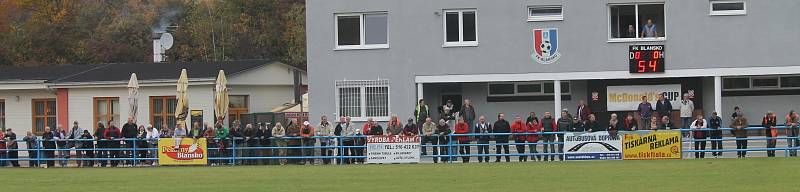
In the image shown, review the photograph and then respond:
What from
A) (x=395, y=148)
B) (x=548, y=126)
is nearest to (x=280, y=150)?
(x=395, y=148)

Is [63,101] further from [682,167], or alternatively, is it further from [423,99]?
[682,167]

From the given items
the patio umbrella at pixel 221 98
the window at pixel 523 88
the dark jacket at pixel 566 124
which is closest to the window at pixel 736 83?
the window at pixel 523 88

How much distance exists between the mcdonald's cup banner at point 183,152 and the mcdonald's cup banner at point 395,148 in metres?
4.82

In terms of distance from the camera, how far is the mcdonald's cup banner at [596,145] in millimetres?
33531

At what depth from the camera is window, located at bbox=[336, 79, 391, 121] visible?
39.9m

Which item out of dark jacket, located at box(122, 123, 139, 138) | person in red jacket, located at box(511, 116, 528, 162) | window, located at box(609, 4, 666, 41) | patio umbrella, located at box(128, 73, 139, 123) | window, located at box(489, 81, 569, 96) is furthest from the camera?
patio umbrella, located at box(128, 73, 139, 123)

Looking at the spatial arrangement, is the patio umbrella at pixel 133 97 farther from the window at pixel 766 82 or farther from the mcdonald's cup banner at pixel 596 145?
the window at pixel 766 82

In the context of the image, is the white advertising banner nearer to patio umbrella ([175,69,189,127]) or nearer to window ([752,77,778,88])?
window ([752,77,778,88])

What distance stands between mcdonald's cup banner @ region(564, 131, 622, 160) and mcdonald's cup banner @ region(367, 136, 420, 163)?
385cm

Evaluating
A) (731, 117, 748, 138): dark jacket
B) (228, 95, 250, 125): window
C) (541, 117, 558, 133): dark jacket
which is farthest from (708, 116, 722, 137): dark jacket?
(228, 95, 250, 125): window

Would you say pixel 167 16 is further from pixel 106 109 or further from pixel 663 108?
pixel 663 108

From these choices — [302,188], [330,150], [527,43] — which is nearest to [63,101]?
[330,150]

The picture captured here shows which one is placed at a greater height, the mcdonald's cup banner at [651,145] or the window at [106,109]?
the window at [106,109]

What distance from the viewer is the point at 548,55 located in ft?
126
